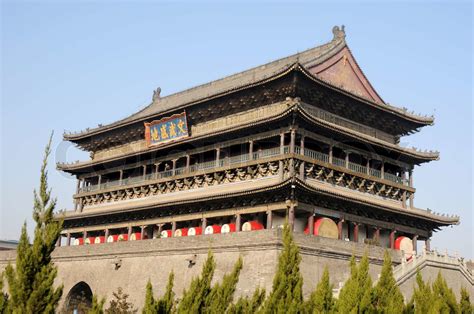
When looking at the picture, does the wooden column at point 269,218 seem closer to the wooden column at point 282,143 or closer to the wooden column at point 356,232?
the wooden column at point 282,143

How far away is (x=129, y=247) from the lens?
28.9 meters

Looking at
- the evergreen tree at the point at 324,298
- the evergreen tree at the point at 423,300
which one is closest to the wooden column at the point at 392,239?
the evergreen tree at the point at 423,300

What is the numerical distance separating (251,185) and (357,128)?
7.30 meters

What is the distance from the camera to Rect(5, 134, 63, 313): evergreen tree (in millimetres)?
12672

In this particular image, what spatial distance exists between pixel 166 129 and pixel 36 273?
2075 cm

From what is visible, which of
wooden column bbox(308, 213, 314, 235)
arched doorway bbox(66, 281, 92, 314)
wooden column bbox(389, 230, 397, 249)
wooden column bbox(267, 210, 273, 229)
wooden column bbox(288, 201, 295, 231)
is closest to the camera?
wooden column bbox(288, 201, 295, 231)

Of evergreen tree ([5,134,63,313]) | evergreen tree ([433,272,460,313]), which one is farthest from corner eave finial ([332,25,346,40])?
evergreen tree ([5,134,63,313])

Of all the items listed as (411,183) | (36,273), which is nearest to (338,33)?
(411,183)

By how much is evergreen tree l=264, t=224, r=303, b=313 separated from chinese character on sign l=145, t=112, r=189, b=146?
19090mm

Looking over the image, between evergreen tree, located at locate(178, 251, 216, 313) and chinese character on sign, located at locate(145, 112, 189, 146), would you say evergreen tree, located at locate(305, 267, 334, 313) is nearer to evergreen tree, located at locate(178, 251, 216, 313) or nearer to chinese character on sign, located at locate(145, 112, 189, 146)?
evergreen tree, located at locate(178, 251, 216, 313)

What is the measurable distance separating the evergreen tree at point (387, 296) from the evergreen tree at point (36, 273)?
813 centimetres

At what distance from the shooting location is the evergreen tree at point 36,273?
12672mm

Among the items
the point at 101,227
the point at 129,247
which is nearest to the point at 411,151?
the point at 129,247

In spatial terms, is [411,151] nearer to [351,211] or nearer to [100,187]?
[351,211]
